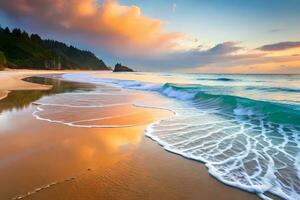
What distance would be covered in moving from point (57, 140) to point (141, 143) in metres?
1.80

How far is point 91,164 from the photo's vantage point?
12.0 ft

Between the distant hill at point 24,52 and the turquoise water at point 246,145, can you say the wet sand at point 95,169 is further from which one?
the distant hill at point 24,52

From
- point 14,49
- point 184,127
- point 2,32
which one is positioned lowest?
point 184,127

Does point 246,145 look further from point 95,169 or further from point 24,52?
point 24,52

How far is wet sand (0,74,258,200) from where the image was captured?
9.25 ft

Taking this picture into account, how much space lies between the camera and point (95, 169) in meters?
3.46

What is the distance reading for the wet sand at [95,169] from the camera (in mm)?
2820

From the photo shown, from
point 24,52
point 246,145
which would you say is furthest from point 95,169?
point 24,52

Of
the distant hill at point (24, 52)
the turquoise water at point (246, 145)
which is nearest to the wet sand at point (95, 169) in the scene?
the turquoise water at point (246, 145)

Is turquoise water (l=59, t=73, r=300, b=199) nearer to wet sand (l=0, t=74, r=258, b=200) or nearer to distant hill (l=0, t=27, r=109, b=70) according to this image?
wet sand (l=0, t=74, r=258, b=200)

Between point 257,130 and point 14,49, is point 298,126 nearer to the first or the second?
point 257,130

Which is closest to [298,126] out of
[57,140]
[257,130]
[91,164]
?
[257,130]

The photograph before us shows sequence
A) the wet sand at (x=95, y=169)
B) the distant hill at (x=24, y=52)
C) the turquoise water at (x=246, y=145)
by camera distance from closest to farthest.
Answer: the wet sand at (x=95, y=169)
the turquoise water at (x=246, y=145)
the distant hill at (x=24, y=52)

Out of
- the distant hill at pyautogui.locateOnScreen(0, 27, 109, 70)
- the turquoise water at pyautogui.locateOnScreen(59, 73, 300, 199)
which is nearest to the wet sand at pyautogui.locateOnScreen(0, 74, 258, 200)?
the turquoise water at pyautogui.locateOnScreen(59, 73, 300, 199)
